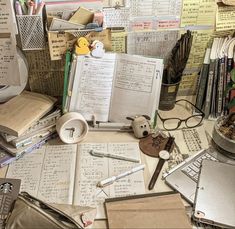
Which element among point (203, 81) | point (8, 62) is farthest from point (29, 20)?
point (203, 81)

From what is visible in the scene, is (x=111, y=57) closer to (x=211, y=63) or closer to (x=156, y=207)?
(x=211, y=63)

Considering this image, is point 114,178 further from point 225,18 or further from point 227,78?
point 225,18

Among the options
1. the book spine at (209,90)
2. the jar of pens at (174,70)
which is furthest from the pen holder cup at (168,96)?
the book spine at (209,90)

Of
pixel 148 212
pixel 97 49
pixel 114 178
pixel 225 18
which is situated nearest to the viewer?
pixel 148 212

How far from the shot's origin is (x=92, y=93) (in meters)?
1.20

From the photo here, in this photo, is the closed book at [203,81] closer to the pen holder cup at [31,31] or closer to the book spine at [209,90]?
the book spine at [209,90]

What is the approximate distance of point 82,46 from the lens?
1119mm

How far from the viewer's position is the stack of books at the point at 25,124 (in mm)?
1099

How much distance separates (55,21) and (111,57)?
223 mm

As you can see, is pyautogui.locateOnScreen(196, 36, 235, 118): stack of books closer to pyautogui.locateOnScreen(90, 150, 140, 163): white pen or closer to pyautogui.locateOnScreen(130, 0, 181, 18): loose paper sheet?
pyautogui.locateOnScreen(130, 0, 181, 18): loose paper sheet

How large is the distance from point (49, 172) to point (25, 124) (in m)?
0.17

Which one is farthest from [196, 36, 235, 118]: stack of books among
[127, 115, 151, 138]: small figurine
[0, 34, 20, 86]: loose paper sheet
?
[0, 34, 20, 86]: loose paper sheet

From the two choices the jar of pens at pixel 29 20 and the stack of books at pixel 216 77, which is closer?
the jar of pens at pixel 29 20

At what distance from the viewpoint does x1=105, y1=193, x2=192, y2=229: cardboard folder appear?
90 centimetres
